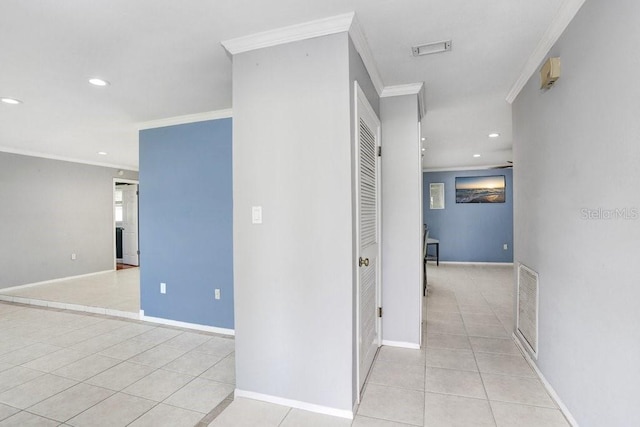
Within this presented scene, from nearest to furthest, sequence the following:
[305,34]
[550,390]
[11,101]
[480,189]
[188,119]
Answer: [305,34] → [550,390] → [11,101] → [188,119] → [480,189]

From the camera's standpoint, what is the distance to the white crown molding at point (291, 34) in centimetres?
186

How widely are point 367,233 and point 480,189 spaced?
20.2 ft

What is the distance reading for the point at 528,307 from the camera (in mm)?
2646

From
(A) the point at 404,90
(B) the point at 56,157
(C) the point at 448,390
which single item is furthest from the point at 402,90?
(B) the point at 56,157

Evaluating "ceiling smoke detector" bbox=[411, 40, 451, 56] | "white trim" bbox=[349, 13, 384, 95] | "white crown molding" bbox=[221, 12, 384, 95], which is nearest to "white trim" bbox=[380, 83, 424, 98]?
"white trim" bbox=[349, 13, 384, 95]

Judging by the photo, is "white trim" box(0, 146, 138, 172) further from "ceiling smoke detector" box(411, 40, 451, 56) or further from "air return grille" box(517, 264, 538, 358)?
"air return grille" box(517, 264, 538, 358)

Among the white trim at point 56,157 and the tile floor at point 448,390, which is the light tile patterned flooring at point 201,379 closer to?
the tile floor at point 448,390

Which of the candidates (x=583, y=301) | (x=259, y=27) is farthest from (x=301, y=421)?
(x=259, y=27)

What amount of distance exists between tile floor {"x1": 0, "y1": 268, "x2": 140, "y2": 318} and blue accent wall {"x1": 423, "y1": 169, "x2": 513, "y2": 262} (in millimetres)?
6375

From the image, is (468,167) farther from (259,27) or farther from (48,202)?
(48,202)

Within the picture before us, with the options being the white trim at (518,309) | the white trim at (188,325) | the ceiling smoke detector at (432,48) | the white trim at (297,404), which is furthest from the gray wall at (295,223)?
the white trim at (518,309)

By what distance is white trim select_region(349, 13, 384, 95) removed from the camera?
6.34ft

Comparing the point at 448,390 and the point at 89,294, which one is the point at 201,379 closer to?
the point at 448,390

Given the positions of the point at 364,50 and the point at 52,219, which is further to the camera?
the point at 52,219
